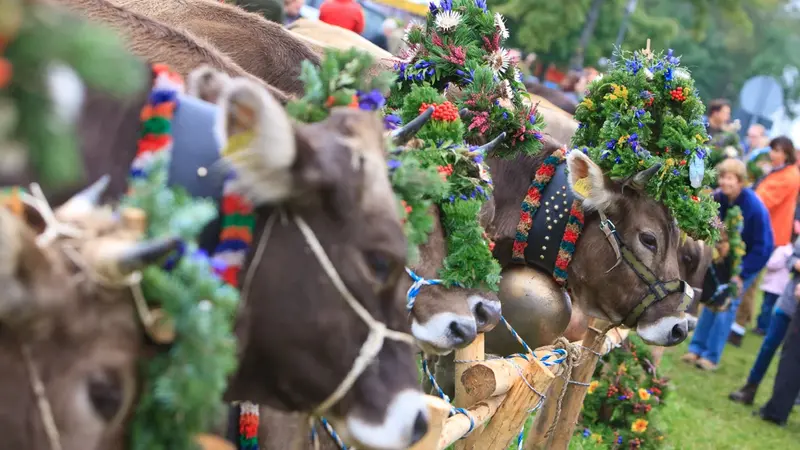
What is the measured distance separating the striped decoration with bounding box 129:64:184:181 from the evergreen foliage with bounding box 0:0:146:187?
0.80m

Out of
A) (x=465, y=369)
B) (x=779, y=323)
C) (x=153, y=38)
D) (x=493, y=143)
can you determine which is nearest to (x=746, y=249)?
(x=779, y=323)

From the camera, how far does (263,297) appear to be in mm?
2381

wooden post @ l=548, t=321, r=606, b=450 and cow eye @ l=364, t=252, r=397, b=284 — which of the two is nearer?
cow eye @ l=364, t=252, r=397, b=284

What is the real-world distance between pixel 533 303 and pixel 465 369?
4.66 ft

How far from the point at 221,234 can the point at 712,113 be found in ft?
34.9

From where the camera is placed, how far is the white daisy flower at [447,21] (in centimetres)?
496

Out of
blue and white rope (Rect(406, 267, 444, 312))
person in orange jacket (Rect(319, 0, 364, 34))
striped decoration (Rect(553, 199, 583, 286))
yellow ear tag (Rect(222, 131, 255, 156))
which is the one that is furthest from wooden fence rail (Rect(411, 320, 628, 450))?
person in orange jacket (Rect(319, 0, 364, 34))

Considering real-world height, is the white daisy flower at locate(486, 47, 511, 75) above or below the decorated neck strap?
above

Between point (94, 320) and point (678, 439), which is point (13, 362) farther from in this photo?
point (678, 439)

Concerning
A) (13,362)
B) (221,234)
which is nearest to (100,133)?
(221,234)

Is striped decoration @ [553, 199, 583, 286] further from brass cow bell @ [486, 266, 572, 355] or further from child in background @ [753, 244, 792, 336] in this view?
child in background @ [753, 244, 792, 336]

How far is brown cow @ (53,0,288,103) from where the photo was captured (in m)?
3.39

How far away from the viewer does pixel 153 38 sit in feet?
11.6

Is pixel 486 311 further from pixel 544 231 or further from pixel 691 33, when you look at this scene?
pixel 691 33
